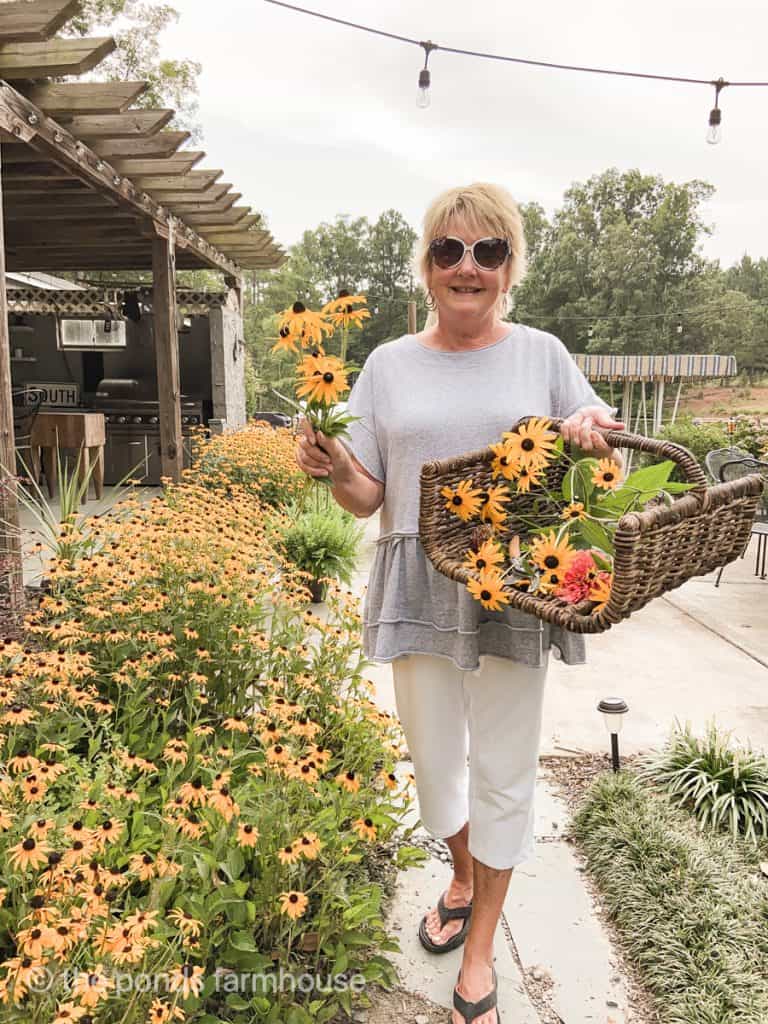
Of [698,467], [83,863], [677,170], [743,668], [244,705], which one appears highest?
[677,170]

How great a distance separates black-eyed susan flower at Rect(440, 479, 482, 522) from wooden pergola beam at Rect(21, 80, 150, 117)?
162 inches

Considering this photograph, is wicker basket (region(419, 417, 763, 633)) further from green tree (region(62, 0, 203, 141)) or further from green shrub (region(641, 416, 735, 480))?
green tree (region(62, 0, 203, 141))

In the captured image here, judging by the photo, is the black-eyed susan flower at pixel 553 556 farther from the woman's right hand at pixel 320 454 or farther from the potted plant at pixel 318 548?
the potted plant at pixel 318 548

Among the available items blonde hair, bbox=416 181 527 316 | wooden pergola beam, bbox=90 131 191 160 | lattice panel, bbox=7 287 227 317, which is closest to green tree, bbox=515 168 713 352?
lattice panel, bbox=7 287 227 317

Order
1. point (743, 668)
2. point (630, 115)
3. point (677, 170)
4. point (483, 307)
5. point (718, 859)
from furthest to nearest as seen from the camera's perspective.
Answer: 1. point (677, 170)
2. point (630, 115)
3. point (743, 668)
4. point (718, 859)
5. point (483, 307)

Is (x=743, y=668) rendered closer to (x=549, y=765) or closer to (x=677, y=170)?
(x=549, y=765)

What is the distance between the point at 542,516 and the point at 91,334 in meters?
11.3

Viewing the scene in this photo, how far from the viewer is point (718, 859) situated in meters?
2.06

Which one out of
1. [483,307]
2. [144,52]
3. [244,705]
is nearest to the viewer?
[483,307]

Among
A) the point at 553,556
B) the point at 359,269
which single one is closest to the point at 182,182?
the point at 553,556

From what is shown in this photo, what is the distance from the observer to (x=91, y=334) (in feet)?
37.8

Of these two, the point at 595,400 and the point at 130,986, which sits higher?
the point at 595,400

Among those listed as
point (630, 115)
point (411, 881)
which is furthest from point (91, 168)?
point (630, 115)

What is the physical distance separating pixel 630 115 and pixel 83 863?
1656 inches
